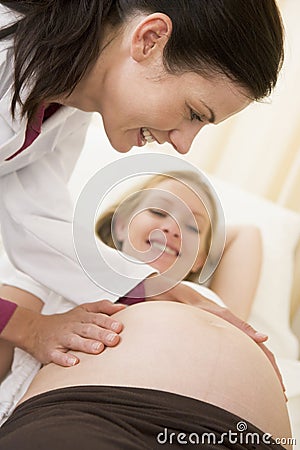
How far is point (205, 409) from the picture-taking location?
38.7 inches

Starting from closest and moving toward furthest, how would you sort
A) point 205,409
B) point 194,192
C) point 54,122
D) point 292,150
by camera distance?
point 205,409 < point 54,122 < point 194,192 < point 292,150

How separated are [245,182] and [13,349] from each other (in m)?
Result: 1.27

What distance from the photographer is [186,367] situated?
3.50ft

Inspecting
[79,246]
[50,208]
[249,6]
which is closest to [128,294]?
[79,246]

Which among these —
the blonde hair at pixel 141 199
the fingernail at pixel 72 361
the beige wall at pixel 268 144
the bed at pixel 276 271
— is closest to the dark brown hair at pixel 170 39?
the blonde hair at pixel 141 199

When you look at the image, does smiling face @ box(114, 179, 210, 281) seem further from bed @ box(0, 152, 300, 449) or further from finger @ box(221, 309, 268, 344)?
bed @ box(0, 152, 300, 449)

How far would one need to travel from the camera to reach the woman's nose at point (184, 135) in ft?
3.84

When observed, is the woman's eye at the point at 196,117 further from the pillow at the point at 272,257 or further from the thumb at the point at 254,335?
the pillow at the point at 272,257

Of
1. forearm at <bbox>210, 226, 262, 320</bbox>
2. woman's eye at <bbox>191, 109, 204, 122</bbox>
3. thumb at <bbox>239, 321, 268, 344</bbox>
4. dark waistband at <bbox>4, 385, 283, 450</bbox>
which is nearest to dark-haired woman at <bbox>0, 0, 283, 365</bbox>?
woman's eye at <bbox>191, 109, 204, 122</bbox>

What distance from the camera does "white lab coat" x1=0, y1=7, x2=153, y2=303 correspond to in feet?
4.36

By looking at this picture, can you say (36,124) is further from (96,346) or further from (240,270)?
(240,270)

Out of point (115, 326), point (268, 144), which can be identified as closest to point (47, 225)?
point (115, 326)

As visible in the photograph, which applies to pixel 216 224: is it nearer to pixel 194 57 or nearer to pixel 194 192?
pixel 194 192

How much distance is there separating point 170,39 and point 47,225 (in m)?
0.48
